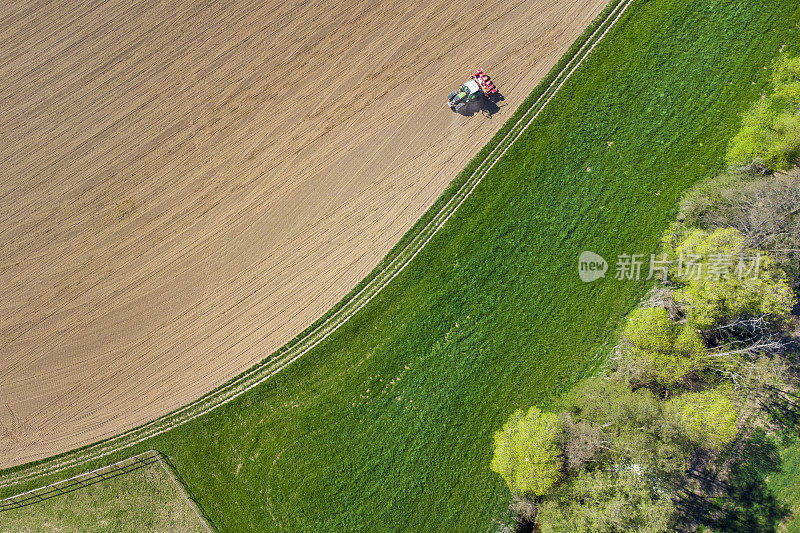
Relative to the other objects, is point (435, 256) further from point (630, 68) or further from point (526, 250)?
point (630, 68)

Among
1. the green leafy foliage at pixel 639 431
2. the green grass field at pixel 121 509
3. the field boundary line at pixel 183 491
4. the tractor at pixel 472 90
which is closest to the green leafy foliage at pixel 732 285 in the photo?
the green leafy foliage at pixel 639 431

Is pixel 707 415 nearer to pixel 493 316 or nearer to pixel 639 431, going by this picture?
pixel 639 431

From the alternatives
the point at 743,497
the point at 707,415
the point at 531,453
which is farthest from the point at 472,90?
the point at 743,497

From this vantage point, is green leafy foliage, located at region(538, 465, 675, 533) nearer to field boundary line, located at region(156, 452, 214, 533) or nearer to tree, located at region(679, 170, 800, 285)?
tree, located at region(679, 170, 800, 285)

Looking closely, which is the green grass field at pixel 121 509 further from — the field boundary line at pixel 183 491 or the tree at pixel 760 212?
the tree at pixel 760 212

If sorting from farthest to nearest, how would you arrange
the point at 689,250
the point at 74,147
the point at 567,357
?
the point at 74,147, the point at 567,357, the point at 689,250

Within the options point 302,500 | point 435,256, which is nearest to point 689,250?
point 435,256
